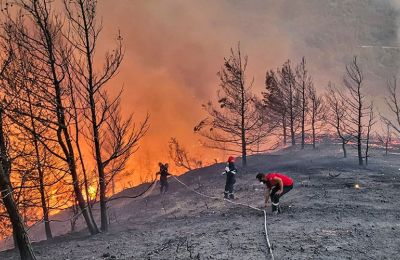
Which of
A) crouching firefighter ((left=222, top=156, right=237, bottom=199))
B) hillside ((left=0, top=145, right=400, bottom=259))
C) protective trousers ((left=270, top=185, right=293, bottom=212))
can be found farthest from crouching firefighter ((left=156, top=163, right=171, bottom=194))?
protective trousers ((left=270, top=185, right=293, bottom=212))

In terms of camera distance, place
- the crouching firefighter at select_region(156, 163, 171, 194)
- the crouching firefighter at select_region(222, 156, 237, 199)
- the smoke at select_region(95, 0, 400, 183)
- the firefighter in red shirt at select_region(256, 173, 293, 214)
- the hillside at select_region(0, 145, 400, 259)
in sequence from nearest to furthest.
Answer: the hillside at select_region(0, 145, 400, 259)
the firefighter in red shirt at select_region(256, 173, 293, 214)
the crouching firefighter at select_region(222, 156, 237, 199)
the crouching firefighter at select_region(156, 163, 171, 194)
the smoke at select_region(95, 0, 400, 183)

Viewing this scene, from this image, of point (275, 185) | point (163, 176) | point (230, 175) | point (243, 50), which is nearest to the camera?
point (275, 185)

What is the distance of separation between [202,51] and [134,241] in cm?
7741

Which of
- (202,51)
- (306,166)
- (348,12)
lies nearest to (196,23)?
(202,51)

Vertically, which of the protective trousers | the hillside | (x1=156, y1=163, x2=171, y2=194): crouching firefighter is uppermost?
(x1=156, y1=163, x2=171, y2=194): crouching firefighter

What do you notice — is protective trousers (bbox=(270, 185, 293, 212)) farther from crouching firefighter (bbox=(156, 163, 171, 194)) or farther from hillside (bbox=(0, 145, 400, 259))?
crouching firefighter (bbox=(156, 163, 171, 194))

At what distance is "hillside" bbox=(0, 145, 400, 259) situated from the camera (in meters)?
8.53

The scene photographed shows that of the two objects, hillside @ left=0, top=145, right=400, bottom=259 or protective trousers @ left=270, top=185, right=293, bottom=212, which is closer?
hillside @ left=0, top=145, right=400, bottom=259

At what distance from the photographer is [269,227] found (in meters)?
10.3

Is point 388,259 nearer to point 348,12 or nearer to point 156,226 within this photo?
point 156,226

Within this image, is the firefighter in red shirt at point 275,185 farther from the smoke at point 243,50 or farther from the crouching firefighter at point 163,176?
the smoke at point 243,50

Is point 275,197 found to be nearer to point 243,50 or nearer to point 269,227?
point 269,227

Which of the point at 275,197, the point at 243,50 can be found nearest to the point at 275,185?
the point at 275,197

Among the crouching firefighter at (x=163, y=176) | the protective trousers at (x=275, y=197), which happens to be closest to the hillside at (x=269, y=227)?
the protective trousers at (x=275, y=197)
